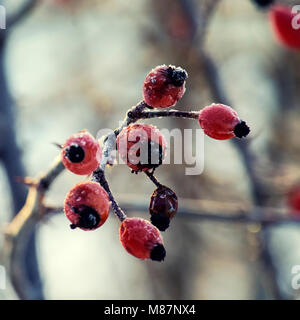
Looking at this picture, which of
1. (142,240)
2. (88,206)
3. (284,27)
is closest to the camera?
(88,206)

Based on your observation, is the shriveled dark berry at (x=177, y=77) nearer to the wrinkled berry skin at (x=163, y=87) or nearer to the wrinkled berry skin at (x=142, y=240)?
the wrinkled berry skin at (x=163, y=87)

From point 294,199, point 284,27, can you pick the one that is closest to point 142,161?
point 284,27

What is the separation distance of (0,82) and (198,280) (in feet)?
33.8

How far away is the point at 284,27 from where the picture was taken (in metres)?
4.40

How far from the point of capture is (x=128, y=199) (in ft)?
13.5

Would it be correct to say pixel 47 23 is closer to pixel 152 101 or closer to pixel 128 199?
pixel 128 199

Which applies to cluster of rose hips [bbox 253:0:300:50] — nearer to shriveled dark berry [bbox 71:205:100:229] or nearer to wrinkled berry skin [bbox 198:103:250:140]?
wrinkled berry skin [bbox 198:103:250:140]

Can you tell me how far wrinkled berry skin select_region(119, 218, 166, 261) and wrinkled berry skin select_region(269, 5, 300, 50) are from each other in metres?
3.12

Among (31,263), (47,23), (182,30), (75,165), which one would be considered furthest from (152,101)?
(47,23)

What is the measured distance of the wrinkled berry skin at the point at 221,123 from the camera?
2016 mm

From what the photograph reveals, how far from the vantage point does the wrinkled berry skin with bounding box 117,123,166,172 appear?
73.2 inches

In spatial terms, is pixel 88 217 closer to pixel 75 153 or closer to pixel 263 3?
pixel 75 153

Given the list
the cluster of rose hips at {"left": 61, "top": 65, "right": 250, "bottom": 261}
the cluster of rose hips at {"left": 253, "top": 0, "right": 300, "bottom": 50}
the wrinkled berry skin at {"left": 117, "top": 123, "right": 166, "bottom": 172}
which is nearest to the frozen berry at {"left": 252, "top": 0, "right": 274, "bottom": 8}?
the cluster of rose hips at {"left": 253, "top": 0, "right": 300, "bottom": 50}

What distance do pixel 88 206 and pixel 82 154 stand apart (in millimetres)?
225
